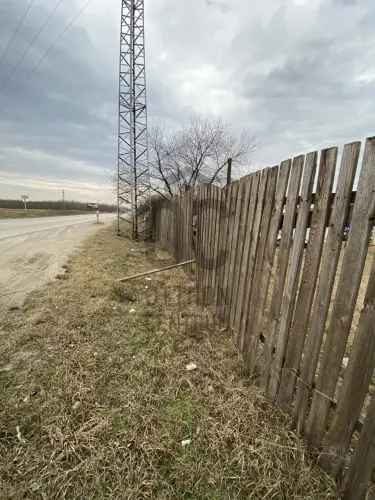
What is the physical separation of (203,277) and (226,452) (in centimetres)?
238

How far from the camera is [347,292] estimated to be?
1102 mm

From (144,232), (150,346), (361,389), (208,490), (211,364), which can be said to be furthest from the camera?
(144,232)

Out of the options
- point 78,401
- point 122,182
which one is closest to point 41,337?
point 78,401

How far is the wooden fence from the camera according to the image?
1.03m

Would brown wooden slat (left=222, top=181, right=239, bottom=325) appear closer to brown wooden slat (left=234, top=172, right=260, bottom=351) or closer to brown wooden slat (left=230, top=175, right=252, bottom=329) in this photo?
brown wooden slat (left=230, top=175, right=252, bottom=329)

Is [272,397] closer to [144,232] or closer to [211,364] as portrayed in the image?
[211,364]

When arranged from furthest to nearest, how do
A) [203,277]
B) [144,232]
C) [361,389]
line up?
[144,232]
[203,277]
[361,389]

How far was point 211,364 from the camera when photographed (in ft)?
6.94

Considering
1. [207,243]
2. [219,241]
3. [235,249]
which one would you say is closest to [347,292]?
[235,249]

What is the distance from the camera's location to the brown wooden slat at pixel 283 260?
1.42 meters

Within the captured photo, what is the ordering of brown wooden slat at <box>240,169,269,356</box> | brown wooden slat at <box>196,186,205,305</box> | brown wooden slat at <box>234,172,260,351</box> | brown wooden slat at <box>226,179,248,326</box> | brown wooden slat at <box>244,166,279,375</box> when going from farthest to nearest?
brown wooden slat at <box>196,186,205,305</box> < brown wooden slat at <box>226,179,248,326</box> < brown wooden slat at <box>234,172,260,351</box> < brown wooden slat at <box>240,169,269,356</box> < brown wooden slat at <box>244,166,279,375</box>

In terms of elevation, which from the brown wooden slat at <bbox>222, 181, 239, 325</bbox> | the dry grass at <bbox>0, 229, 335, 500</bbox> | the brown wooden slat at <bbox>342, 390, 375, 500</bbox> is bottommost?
the dry grass at <bbox>0, 229, 335, 500</bbox>

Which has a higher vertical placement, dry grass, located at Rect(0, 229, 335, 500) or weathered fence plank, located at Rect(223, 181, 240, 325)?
weathered fence plank, located at Rect(223, 181, 240, 325)

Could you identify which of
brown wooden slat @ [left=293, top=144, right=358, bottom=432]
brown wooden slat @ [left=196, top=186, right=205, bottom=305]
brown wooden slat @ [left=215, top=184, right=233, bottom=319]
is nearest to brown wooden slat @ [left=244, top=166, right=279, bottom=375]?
brown wooden slat @ [left=293, top=144, right=358, bottom=432]
